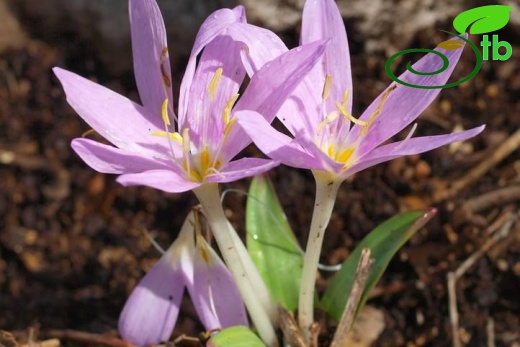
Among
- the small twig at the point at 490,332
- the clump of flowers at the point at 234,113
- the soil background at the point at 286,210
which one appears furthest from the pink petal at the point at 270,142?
the small twig at the point at 490,332

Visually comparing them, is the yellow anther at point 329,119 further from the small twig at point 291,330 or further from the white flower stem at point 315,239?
the small twig at point 291,330

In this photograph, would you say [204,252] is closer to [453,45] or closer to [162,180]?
[162,180]

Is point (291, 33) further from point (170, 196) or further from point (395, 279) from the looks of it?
point (395, 279)

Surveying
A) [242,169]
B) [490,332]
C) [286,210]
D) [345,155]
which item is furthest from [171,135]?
[490,332]

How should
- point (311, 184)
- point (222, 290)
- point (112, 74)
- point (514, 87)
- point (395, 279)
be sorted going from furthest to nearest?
point (112, 74) → point (514, 87) → point (311, 184) → point (395, 279) → point (222, 290)

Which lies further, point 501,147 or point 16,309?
point 501,147

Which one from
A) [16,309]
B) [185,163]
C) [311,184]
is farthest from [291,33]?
[185,163]
